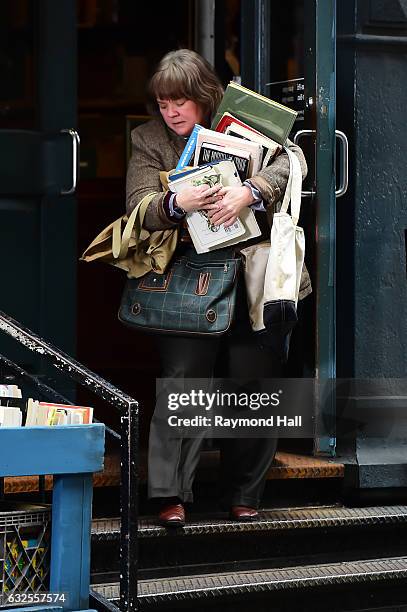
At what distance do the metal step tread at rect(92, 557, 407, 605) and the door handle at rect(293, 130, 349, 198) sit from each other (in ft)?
4.72

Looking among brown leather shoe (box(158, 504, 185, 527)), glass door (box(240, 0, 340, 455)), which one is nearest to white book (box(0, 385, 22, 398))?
brown leather shoe (box(158, 504, 185, 527))

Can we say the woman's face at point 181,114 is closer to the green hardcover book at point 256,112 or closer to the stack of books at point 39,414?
the green hardcover book at point 256,112

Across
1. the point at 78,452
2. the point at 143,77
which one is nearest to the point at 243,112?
the point at 78,452

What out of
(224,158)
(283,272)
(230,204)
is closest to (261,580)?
(283,272)

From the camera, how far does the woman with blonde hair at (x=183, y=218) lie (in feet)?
14.7

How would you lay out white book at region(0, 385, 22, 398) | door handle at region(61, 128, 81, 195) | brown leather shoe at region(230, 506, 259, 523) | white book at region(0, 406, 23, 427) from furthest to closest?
1. door handle at region(61, 128, 81, 195)
2. brown leather shoe at region(230, 506, 259, 523)
3. white book at region(0, 385, 22, 398)
4. white book at region(0, 406, 23, 427)

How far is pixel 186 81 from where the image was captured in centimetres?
450

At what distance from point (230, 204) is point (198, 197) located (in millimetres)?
112

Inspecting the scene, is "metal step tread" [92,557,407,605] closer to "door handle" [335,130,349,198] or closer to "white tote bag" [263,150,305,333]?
"white tote bag" [263,150,305,333]

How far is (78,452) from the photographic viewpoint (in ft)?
12.3

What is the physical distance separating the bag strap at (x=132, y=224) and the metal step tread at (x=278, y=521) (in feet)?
3.18

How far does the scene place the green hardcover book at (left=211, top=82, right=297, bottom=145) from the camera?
4.48 meters

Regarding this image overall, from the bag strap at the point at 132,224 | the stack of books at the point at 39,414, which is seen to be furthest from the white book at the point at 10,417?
the bag strap at the point at 132,224

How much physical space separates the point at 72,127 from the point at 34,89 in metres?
0.22
